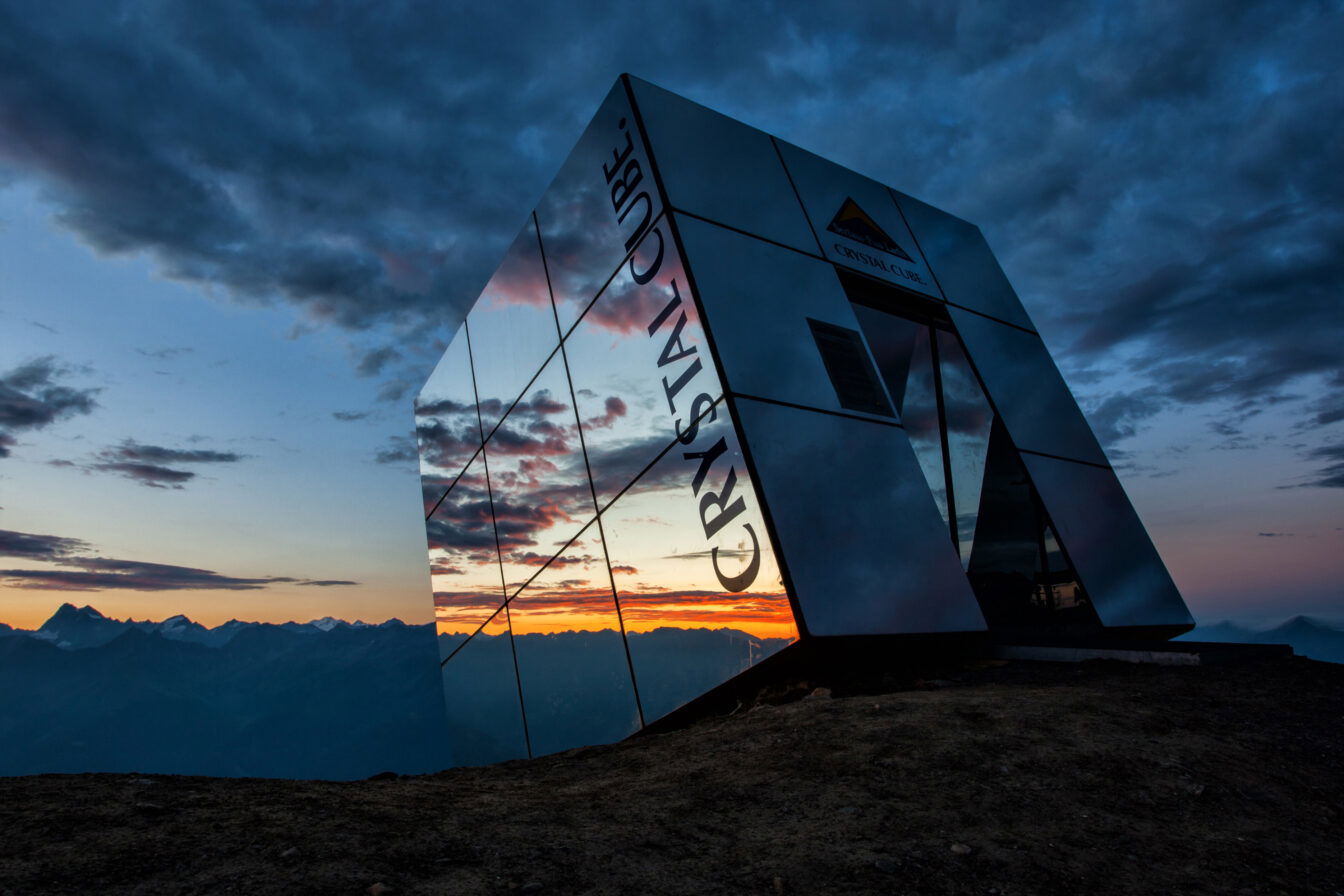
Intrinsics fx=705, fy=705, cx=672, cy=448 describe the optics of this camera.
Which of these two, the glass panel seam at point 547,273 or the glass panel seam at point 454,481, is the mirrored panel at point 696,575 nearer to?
the glass panel seam at point 547,273

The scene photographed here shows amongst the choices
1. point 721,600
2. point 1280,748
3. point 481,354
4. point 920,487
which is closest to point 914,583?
point 920,487

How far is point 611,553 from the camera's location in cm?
848

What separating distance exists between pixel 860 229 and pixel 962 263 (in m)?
2.93

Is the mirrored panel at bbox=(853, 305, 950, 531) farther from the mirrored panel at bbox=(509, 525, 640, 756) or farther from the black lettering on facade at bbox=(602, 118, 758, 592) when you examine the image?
the mirrored panel at bbox=(509, 525, 640, 756)

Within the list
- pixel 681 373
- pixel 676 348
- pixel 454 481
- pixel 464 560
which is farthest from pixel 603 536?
pixel 454 481

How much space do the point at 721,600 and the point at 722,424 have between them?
1699mm

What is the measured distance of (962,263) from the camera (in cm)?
1243

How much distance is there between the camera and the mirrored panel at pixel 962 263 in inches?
468

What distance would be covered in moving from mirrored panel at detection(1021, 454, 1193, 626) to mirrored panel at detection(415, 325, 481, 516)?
9.47 metres

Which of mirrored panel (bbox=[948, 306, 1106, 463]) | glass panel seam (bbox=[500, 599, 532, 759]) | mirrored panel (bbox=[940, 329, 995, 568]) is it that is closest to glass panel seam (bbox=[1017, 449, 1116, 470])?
mirrored panel (bbox=[948, 306, 1106, 463])

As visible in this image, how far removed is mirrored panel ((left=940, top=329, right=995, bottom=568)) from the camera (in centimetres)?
1060

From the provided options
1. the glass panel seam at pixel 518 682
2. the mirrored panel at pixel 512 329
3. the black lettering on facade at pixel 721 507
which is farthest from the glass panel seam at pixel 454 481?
the black lettering on facade at pixel 721 507

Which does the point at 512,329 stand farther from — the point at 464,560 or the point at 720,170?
the point at 464,560

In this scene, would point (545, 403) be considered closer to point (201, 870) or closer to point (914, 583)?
point (914, 583)
